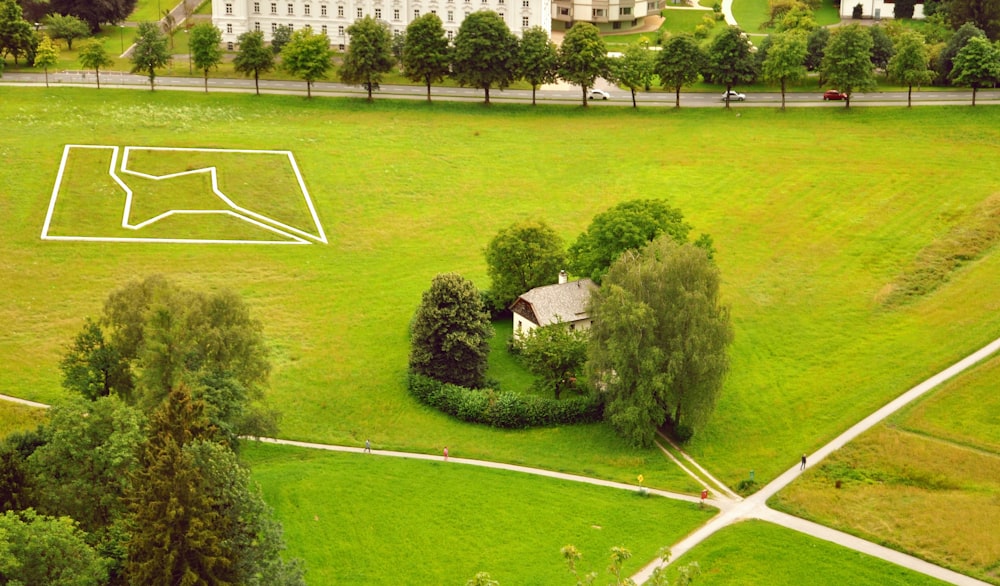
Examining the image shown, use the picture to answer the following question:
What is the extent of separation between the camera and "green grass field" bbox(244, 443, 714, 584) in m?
67.4

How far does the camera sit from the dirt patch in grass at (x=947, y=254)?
327 ft

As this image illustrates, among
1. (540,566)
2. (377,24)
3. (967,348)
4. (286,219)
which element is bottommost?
(540,566)

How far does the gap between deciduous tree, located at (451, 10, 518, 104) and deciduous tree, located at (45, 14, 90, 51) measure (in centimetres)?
4761

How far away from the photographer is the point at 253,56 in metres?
139

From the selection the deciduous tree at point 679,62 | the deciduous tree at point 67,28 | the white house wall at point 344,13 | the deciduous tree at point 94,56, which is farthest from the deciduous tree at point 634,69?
the deciduous tree at point 67,28

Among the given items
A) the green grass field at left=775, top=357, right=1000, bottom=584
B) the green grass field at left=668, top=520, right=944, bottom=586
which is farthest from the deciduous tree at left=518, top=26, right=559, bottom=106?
the green grass field at left=668, top=520, right=944, bottom=586

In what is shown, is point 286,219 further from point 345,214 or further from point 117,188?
point 117,188

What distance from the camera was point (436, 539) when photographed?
6962cm

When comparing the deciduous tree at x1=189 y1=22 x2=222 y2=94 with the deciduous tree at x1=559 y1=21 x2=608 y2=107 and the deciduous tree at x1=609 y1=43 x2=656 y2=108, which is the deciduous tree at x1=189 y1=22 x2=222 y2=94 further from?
the deciduous tree at x1=609 y1=43 x2=656 y2=108

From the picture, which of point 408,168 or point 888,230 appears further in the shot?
point 408,168

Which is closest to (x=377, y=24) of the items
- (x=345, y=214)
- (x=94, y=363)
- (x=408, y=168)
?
(x=408, y=168)

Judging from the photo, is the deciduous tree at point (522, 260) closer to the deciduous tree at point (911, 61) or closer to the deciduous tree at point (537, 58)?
the deciduous tree at point (537, 58)

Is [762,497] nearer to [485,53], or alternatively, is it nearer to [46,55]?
[485,53]

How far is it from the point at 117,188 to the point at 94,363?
4400 cm
